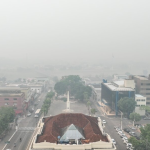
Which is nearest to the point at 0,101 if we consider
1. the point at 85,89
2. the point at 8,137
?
the point at 8,137

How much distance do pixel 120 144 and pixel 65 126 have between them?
30.1 ft

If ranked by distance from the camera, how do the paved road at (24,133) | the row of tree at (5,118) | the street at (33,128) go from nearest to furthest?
the paved road at (24,133), the street at (33,128), the row of tree at (5,118)

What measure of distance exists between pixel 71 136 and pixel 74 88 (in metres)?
45.1

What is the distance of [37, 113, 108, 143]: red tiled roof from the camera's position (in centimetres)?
2103

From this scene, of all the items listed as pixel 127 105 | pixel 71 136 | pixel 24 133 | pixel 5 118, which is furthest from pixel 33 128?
pixel 127 105

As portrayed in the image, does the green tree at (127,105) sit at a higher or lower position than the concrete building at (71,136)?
lower

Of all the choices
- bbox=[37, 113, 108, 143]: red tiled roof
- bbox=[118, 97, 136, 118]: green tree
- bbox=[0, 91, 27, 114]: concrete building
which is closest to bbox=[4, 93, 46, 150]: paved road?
bbox=[0, 91, 27, 114]: concrete building

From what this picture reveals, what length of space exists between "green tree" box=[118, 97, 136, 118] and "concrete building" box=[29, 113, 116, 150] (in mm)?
16782

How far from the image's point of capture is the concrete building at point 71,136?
19681 mm

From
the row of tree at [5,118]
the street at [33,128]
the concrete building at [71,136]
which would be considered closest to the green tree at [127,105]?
the street at [33,128]

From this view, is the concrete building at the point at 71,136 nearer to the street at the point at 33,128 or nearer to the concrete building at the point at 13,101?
the street at the point at 33,128

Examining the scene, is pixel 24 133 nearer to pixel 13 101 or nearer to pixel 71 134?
pixel 13 101

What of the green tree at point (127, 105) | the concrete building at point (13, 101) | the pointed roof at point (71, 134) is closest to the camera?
the pointed roof at point (71, 134)

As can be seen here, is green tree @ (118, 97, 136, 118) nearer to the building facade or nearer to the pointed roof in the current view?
the building facade
